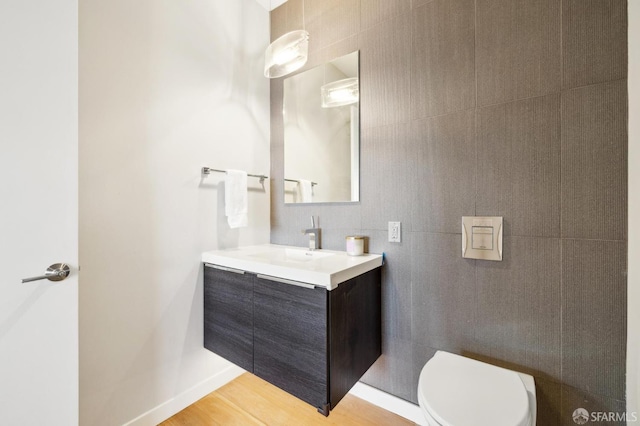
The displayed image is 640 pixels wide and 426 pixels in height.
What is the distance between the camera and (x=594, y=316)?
113 cm

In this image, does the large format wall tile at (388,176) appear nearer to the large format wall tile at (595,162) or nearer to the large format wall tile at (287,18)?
the large format wall tile at (595,162)

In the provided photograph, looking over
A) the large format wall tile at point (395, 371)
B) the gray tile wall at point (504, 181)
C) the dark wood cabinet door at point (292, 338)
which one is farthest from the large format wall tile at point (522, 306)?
the dark wood cabinet door at point (292, 338)

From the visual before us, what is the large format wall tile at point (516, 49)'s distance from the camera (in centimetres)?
120

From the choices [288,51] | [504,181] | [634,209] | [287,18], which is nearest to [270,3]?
[287,18]

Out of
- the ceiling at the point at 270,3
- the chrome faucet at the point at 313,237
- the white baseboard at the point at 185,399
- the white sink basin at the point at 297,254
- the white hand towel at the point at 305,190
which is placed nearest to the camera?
the white baseboard at the point at 185,399

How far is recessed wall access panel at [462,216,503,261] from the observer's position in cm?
131

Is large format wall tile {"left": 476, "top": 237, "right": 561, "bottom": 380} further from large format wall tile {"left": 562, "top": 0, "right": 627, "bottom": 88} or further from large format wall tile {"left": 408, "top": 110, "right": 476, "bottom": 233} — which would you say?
large format wall tile {"left": 562, "top": 0, "right": 627, "bottom": 88}

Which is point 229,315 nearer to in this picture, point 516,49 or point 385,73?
point 385,73

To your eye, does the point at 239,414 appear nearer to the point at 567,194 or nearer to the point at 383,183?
the point at 383,183

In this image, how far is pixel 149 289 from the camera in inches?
58.9

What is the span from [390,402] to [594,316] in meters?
1.10

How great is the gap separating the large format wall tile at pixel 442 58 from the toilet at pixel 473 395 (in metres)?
1.23

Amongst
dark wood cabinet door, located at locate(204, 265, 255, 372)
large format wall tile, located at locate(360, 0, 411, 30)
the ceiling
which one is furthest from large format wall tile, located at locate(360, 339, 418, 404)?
the ceiling

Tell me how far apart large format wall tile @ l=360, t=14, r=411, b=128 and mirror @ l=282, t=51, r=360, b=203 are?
7 cm
